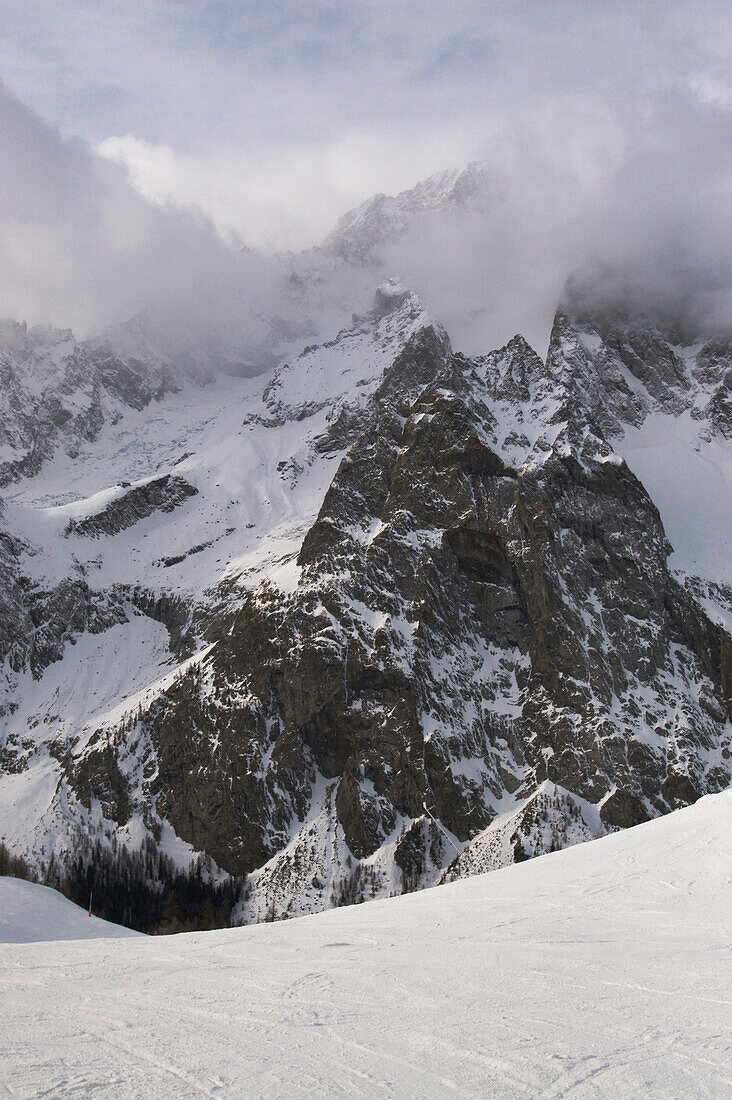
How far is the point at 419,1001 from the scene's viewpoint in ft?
70.6

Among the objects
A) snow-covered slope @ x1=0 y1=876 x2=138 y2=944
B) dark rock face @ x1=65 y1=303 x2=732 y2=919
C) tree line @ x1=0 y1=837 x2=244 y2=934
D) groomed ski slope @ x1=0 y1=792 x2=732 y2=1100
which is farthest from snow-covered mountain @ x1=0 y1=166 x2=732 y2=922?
groomed ski slope @ x1=0 y1=792 x2=732 y2=1100

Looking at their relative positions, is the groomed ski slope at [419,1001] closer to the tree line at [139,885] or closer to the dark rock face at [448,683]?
the dark rock face at [448,683]

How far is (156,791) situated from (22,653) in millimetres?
56055

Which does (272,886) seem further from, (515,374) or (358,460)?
(515,374)

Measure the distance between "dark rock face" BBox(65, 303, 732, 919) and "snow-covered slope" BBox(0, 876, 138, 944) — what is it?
7062 cm

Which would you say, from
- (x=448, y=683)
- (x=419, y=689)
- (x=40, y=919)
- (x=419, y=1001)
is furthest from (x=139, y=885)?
(x=419, y=1001)

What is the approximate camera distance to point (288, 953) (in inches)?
1177

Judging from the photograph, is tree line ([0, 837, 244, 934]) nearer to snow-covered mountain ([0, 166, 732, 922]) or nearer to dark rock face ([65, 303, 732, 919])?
snow-covered mountain ([0, 166, 732, 922])

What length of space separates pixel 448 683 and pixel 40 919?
3838 inches

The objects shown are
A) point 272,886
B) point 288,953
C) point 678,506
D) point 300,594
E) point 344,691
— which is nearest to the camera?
point 288,953

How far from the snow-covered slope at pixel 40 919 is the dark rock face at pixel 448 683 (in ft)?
232

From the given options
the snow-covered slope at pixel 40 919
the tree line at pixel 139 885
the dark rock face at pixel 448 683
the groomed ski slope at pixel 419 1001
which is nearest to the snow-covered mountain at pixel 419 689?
the dark rock face at pixel 448 683

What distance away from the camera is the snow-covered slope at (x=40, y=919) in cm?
4566

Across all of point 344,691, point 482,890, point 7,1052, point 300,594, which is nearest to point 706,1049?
point 7,1052
